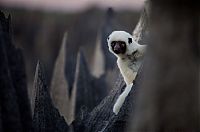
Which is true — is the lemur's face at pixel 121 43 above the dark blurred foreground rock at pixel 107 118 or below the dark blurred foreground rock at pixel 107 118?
above

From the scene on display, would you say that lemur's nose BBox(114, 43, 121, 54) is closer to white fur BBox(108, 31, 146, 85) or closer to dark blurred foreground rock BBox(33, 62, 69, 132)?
white fur BBox(108, 31, 146, 85)

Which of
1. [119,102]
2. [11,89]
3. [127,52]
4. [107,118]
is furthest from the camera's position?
[127,52]

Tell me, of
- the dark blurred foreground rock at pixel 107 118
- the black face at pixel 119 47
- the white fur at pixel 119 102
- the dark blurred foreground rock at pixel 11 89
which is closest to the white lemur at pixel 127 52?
the black face at pixel 119 47

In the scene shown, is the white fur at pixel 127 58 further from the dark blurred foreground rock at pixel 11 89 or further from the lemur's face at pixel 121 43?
the dark blurred foreground rock at pixel 11 89

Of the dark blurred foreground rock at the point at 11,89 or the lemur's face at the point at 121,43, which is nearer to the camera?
the dark blurred foreground rock at the point at 11,89

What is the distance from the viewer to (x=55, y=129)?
5.96 metres

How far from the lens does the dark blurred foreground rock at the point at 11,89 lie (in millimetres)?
4672

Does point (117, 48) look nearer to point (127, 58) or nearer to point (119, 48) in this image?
point (119, 48)

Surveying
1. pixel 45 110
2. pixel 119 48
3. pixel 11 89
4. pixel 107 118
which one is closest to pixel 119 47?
pixel 119 48

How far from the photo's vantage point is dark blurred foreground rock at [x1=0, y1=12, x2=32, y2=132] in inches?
184

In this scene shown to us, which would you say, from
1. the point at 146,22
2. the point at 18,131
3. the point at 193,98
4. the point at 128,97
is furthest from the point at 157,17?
the point at 146,22

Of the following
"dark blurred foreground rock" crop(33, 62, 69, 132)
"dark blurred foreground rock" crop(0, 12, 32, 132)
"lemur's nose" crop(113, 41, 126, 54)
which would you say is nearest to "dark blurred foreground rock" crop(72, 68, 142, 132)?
"dark blurred foreground rock" crop(33, 62, 69, 132)

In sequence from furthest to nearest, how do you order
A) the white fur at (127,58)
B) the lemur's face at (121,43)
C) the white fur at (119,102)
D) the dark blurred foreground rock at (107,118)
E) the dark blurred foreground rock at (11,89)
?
the lemur's face at (121,43) → the white fur at (127,58) → the white fur at (119,102) → the dark blurred foreground rock at (107,118) → the dark blurred foreground rock at (11,89)

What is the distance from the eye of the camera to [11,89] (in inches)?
186
